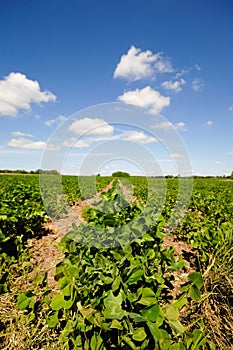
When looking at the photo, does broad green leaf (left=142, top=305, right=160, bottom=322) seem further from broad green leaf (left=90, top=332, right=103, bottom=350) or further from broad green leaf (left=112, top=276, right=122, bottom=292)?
broad green leaf (left=90, top=332, right=103, bottom=350)

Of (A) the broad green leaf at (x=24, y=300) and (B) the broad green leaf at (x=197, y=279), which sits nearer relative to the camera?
(B) the broad green leaf at (x=197, y=279)

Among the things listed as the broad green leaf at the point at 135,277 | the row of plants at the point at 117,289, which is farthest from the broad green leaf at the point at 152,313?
the broad green leaf at the point at 135,277

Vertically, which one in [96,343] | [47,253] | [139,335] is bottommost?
[47,253]

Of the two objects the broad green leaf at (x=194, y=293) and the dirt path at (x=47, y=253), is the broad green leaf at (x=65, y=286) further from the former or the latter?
the dirt path at (x=47, y=253)

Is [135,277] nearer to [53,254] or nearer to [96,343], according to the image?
[96,343]

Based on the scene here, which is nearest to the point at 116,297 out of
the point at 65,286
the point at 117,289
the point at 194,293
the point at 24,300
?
the point at 117,289

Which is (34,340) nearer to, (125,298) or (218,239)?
(125,298)

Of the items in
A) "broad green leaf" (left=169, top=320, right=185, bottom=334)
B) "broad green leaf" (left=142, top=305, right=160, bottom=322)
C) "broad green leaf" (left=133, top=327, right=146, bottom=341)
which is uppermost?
"broad green leaf" (left=142, top=305, right=160, bottom=322)

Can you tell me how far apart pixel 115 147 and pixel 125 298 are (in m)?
1.44

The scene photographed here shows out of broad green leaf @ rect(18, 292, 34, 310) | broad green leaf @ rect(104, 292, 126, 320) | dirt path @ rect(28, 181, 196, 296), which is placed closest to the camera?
broad green leaf @ rect(104, 292, 126, 320)

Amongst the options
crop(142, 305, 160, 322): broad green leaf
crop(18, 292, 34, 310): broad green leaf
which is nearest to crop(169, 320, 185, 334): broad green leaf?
crop(142, 305, 160, 322): broad green leaf

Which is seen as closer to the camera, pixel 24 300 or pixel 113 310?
pixel 113 310

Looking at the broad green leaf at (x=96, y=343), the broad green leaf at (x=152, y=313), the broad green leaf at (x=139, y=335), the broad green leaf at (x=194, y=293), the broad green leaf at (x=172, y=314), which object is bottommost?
the broad green leaf at (x=96, y=343)

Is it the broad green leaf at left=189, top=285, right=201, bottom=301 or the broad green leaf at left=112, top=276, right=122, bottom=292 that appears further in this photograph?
the broad green leaf at left=189, top=285, right=201, bottom=301
